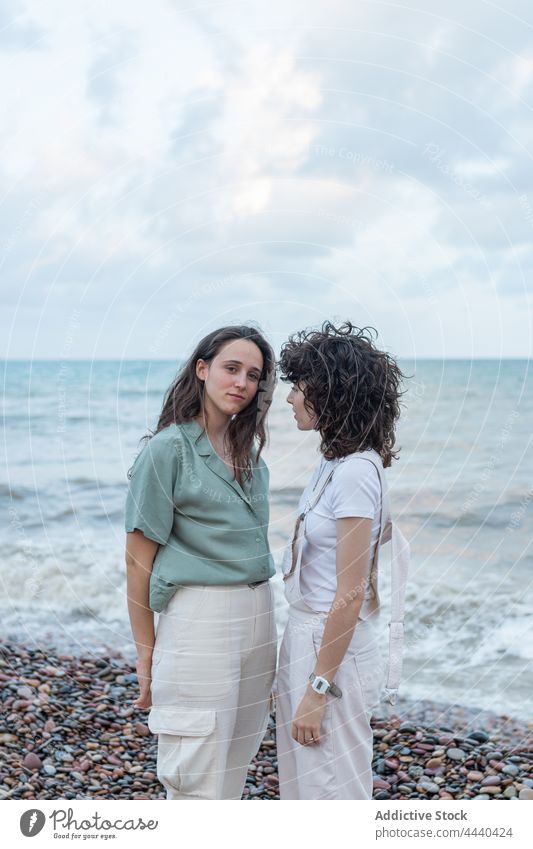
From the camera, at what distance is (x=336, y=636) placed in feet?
8.32

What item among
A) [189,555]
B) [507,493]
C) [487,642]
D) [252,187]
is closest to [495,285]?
[252,187]

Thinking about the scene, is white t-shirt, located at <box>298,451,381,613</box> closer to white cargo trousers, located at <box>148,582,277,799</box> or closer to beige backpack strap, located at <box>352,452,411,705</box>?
beige backpack strap, located at <box>352,452,411,705</box>

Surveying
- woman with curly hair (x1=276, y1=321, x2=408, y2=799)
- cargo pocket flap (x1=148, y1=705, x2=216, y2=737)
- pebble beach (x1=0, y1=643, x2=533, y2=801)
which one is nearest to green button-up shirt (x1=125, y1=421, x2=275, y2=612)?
woman with curly hair (x1=276, y1=321, x2=408, y2=799)

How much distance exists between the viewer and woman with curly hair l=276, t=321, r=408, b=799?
8.31 feet

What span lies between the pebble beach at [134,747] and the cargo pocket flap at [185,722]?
1567 millimetres

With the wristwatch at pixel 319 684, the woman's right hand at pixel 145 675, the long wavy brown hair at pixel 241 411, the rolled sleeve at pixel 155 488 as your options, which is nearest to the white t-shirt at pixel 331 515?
the wristwatch at pixel 319 684

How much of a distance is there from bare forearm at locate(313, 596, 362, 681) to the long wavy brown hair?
0.55 meters

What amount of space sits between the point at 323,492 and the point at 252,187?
7.65ft

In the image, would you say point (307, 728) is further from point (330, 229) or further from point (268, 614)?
point (330, 229)

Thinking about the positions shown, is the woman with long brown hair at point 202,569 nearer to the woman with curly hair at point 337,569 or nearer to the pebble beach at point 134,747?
the woman with curly hair at point 337,569

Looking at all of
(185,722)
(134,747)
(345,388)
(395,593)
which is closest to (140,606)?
(185,722)

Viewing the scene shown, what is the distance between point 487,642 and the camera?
705 centimetres

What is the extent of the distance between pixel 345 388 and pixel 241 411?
42cm

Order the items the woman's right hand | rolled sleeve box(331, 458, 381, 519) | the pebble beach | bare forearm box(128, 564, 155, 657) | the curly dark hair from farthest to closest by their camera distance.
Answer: the pebble beach → the woman's right hand → bare forearm box(128, 564, 155, 657) → the curly dark hair → rolled sleeve box(331, 458, 381, 519)
